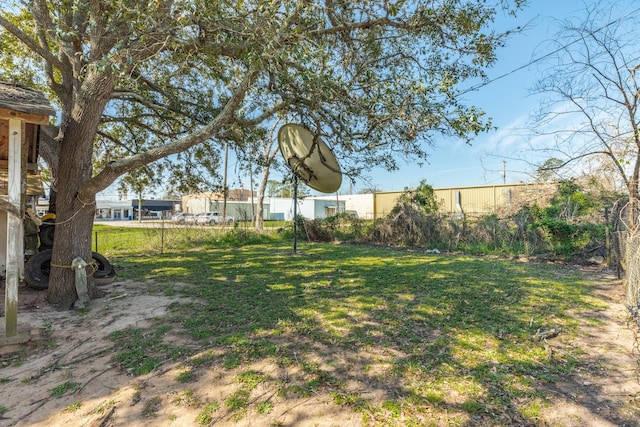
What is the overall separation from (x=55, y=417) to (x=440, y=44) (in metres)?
6.23

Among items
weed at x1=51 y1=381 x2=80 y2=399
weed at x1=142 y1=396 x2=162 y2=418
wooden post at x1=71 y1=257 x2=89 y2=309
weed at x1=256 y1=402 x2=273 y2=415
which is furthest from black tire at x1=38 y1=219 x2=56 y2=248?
weed at x1=256 y1=402 x2=273 y2=415

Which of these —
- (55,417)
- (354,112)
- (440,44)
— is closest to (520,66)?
(440,44)

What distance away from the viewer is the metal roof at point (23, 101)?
116 inches

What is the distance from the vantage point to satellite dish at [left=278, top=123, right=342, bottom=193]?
20.1 feet

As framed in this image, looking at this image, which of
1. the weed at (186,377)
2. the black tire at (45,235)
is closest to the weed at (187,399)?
the weed at (186,377)

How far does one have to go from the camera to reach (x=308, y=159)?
6.36m

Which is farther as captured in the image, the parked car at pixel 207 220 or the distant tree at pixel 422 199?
the parked car at pixel 207 220

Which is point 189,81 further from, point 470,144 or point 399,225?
point 399,225

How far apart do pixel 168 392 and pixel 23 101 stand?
3029mm

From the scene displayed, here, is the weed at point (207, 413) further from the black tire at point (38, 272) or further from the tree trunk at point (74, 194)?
the black tire at point (38, 272)

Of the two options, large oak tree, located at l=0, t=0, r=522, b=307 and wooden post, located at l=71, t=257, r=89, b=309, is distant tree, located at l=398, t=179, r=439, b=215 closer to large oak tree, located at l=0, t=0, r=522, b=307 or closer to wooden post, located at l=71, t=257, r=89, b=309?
large oak tree, located at l=0, t=0, r=522, b=307

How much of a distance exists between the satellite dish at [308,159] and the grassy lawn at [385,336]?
6.18ft

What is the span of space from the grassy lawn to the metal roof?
2.31 m

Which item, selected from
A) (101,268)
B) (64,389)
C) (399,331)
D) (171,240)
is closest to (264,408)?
(64,389)
